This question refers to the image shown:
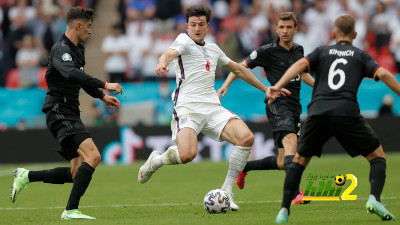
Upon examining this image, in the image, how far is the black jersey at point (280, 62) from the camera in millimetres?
11094

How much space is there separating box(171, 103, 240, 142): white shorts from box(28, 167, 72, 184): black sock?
1.44 meters

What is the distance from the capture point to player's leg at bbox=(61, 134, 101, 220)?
914cm

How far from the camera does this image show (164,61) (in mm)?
9000

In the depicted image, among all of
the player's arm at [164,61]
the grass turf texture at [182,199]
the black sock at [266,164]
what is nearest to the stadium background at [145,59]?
the grass turf texture at [182,199]

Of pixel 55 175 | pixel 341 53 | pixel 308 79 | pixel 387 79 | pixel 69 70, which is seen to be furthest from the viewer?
pixel 308 79

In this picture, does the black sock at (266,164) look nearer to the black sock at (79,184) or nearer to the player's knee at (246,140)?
the player's knee at (246,140)

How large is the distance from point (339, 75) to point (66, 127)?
329 centimetres

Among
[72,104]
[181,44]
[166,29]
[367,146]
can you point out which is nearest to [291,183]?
[367,146]

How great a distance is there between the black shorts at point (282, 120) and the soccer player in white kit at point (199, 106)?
78cm

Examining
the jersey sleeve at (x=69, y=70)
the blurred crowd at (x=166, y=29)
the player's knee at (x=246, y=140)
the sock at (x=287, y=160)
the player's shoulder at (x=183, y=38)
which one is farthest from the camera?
the blurred crowd at (x=166, y=29)

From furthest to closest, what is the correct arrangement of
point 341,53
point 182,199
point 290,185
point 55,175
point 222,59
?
point 182,199
point 222,59
point 55,175
point 341,53
point 290,185

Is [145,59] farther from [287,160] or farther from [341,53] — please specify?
[341,53]

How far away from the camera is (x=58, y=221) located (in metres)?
8.94

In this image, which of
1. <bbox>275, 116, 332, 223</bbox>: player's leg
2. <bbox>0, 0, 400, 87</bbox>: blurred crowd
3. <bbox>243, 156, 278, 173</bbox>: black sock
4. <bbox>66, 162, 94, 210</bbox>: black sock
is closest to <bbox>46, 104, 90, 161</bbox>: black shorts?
<bbox>66, 162, 94, 210</bbox>: black sock
